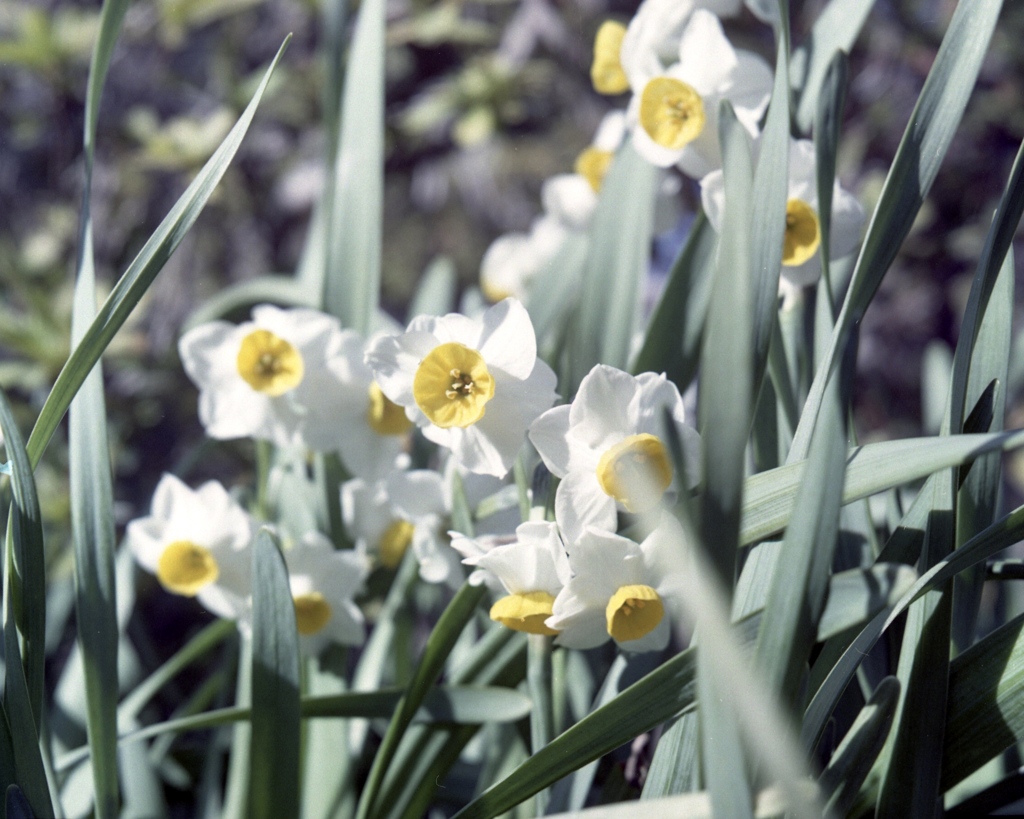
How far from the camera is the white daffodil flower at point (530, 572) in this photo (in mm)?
371

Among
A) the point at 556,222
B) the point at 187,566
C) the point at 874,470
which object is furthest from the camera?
the point at 556,222

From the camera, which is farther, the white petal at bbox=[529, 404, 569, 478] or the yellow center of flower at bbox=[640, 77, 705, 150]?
the yellow center of flower at bbox=[640, 77, 705, 150]

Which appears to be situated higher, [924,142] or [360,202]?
[360,202]

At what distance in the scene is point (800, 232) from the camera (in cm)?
45

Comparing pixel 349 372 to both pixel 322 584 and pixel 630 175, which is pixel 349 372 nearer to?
pixel 322 584

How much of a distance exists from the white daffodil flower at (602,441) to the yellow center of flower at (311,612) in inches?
8.7

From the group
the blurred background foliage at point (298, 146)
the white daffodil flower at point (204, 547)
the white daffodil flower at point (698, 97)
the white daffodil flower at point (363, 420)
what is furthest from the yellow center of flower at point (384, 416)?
the blurred background foliage at point (298, 146)

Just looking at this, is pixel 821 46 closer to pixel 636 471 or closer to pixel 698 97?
pixel 698 97

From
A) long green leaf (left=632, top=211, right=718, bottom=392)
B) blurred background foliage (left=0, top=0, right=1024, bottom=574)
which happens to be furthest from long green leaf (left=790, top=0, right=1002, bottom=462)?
blurred background foliage (left=0, top=0, right=1024, bottom=574)

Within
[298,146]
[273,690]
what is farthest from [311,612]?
[298,146]

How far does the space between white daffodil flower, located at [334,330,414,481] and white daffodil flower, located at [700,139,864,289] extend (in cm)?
23

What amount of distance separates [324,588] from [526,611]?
21 centimetres

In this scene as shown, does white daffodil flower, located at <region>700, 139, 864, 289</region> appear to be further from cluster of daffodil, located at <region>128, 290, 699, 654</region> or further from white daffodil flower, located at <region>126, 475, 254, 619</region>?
white daffodil flower, located at <region>126, 475, 254, 619</region>

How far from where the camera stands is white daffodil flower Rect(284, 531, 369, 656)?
0.52m
